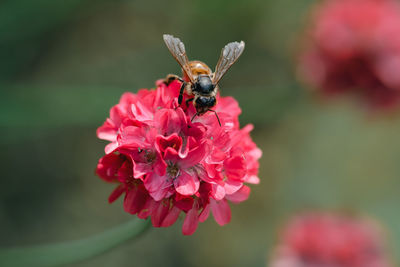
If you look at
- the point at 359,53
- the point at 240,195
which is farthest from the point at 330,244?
the point at 240,195

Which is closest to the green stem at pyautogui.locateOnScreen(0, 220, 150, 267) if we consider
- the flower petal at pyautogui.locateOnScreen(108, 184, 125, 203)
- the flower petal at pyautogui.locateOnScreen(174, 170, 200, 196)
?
the flower petal at pyautogui.locateOnScreen(108, 184, 125, 203)

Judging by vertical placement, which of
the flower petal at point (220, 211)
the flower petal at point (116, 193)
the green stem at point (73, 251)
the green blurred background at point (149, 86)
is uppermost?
the green blurred background at point (149, 86)

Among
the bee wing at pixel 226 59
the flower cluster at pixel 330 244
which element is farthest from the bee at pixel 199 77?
the flower cluster at pixel 330 244

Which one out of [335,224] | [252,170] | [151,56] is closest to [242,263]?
[335,224]

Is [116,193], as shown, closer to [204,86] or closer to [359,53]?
[204,86]

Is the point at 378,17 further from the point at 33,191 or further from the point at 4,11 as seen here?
the point at 33,191

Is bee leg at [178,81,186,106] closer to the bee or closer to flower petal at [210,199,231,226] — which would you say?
the bee

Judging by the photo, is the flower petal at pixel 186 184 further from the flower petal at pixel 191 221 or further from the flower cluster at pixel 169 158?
the flower petal at pixel 191 221
